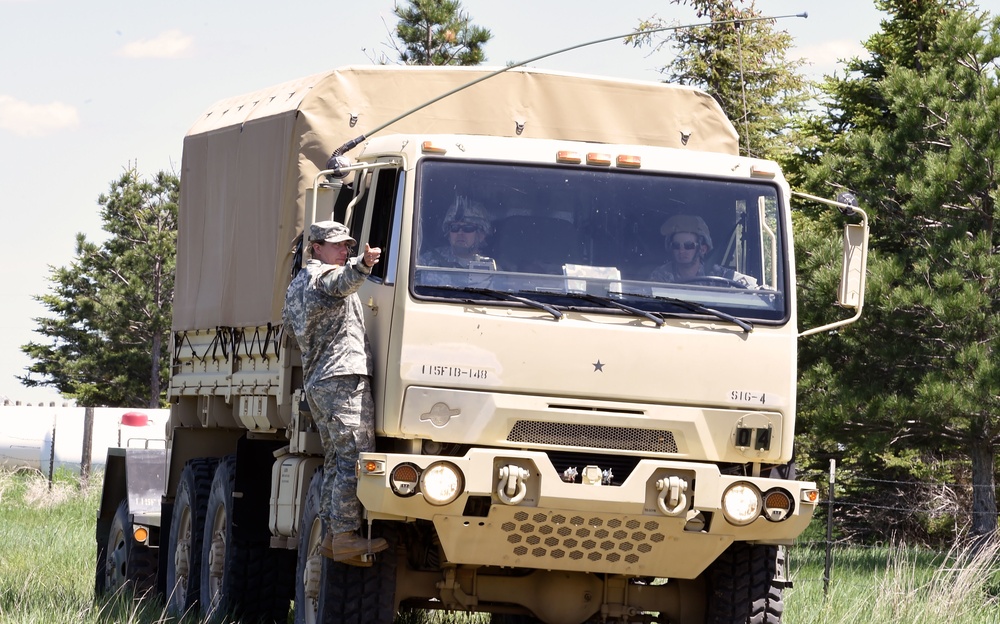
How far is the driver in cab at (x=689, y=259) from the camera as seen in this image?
758cm

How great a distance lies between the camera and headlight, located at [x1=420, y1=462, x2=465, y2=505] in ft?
23.3

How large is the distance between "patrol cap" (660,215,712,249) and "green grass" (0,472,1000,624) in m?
3.31

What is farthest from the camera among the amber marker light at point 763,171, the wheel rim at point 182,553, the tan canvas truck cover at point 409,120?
the wheel rim at point 182,553

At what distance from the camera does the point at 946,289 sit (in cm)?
1714

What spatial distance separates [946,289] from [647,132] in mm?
8698

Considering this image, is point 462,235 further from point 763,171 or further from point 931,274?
point 931,274

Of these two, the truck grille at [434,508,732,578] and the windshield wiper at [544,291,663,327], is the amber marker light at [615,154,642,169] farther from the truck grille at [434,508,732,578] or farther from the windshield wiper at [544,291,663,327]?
the truck grille at [434,508,732,578]

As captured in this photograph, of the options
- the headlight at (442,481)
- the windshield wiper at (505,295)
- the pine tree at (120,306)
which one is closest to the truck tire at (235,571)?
the headlight at (442,481)

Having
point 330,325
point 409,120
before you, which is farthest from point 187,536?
point 330,325

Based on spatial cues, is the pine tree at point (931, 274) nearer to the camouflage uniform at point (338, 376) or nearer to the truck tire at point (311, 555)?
the truck tire at point (311, 555)

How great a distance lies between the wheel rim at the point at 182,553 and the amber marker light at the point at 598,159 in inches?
191

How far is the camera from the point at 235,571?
9883 mm

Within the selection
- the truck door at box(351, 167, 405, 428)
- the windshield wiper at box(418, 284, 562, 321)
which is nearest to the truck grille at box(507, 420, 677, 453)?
the windshield wiper at box(418, 284, 562, 321)

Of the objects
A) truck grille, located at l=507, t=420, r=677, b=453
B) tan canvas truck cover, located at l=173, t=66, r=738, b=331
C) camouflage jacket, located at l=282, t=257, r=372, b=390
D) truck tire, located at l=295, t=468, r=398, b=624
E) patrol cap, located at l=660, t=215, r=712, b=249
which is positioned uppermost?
tan canvas truck cover, located at l=173, t=66, r=738, b=331
